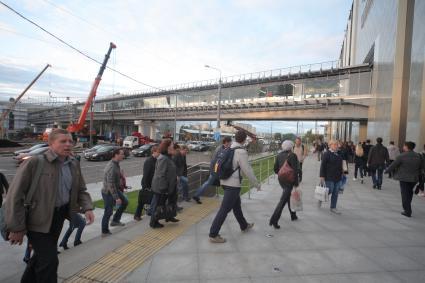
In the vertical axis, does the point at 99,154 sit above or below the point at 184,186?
below

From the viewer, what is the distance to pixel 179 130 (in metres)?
106

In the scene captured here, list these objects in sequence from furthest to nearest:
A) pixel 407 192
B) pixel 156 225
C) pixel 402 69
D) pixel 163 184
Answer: pixel 402 69 → pixel 407 192 → pixel 156 225 → pixel 163 184

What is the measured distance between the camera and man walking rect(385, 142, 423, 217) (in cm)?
676

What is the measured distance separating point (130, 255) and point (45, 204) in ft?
6.20

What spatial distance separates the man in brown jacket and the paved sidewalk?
111cm

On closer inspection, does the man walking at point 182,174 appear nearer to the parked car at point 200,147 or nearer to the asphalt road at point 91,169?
the asphalt road at point 91,169

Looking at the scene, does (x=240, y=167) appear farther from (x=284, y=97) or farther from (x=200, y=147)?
(x=200, y=147)

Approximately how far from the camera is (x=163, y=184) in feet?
17.9

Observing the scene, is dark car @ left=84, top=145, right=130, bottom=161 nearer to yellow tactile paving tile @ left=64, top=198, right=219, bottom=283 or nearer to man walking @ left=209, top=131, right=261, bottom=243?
yellow tactile paving tile @ left=64, top=198, right=219, bottom=283

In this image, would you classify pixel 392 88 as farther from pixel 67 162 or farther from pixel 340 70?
pixel 67 162

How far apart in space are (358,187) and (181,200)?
6.92 meters

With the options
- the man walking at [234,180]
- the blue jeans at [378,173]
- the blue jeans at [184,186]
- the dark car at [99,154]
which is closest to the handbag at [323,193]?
the man walking at [234,180]

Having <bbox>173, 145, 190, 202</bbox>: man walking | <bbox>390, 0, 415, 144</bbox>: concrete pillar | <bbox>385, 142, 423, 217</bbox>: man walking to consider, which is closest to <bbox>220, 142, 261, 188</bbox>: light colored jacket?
<bbox>173, 145, 190, 202</bbox>: man walking

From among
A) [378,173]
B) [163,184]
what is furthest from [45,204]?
[378,173]
